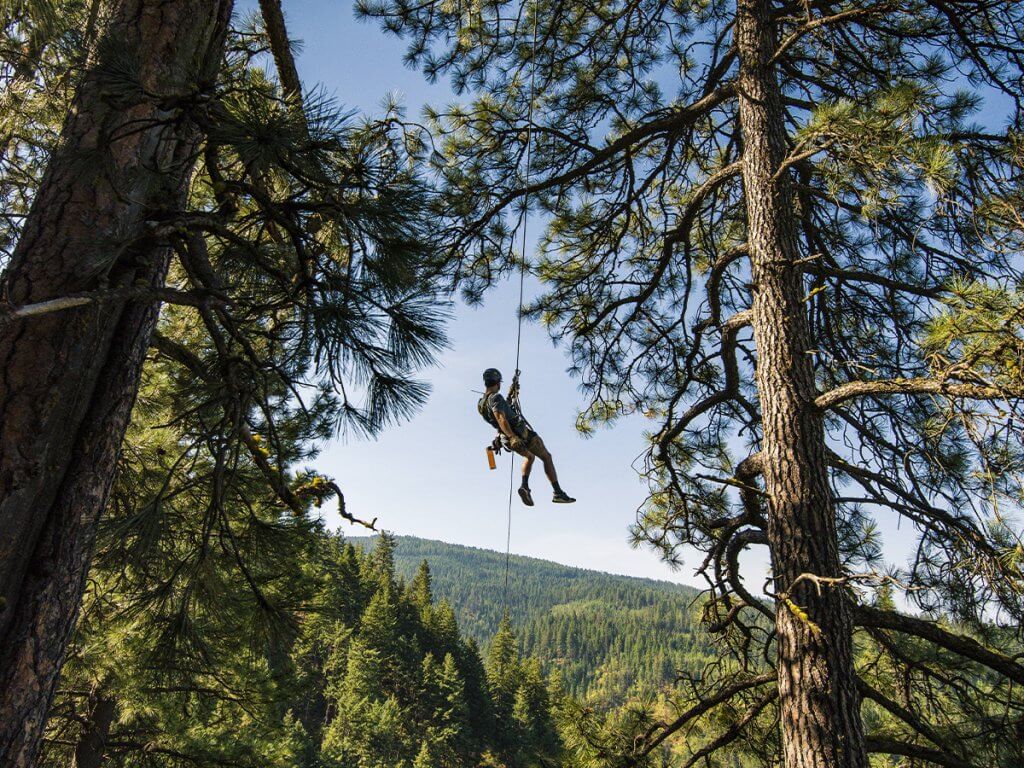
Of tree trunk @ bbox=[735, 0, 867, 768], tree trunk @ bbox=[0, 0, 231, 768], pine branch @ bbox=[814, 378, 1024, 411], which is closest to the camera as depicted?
tree trunk @ bbox=[0, 0, 231, 768]

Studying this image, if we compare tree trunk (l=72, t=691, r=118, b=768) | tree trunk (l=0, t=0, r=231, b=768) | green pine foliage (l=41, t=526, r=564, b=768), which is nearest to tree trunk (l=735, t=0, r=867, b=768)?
tree trunk (l=0, t=0, r=231, b=768)

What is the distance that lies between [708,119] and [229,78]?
4.69m

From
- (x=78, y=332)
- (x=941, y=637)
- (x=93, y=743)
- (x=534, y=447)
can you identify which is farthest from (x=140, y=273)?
(x=93, y=743)

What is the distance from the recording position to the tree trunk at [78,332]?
6.13ft

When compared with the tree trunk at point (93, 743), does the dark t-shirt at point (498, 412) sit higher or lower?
higher

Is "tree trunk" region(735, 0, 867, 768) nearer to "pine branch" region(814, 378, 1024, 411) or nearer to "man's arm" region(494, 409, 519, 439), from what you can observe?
"pine branch" region(814, 378, 1024, 411)

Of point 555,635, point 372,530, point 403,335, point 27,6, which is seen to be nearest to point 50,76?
point 27,6

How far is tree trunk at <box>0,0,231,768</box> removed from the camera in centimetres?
187

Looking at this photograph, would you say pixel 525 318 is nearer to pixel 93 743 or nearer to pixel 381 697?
pixel 93 743

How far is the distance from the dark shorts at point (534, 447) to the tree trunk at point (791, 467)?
180 centimetres

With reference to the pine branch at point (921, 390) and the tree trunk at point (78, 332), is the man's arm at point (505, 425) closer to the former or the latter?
the pine branch at point (921, 390)

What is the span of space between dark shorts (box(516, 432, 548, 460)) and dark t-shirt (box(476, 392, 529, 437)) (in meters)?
0.09

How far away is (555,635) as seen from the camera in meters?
139

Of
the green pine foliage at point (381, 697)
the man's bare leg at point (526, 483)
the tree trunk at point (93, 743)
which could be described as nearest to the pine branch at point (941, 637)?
the man's bare leg at point (526, 483)
